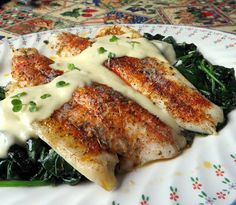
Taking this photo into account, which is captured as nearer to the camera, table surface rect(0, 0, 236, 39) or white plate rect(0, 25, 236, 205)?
white plate rect(0, 25, 236, 205)

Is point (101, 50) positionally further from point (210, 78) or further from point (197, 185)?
point (197, 185)

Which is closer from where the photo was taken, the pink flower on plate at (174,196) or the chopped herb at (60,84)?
the pink flower on plate at (174,196)

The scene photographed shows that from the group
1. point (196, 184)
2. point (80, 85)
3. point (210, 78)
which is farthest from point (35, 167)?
point (210, 78)

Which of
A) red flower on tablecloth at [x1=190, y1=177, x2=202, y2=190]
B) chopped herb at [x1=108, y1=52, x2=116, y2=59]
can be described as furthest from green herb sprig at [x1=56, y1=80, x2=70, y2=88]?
red flower on tablecloth at [x1=190, y1=177, x2=202, y2=190]

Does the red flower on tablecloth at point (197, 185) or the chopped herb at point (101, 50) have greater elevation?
the chopped herb at point (101, 50)

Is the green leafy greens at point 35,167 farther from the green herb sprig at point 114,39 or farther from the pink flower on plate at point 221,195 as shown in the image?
the green herb sprig at point 114,39

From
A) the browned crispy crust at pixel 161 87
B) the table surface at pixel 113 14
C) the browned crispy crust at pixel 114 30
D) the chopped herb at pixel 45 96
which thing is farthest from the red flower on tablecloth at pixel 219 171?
the table surface at pixel 113 14

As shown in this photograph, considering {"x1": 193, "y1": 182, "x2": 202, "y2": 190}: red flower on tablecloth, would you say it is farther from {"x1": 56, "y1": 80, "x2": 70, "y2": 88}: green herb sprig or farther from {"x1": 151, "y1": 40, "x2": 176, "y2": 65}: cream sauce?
{"x1": 151, "y1": 40, "x2": 176, "y2": 65}: cream sauce
